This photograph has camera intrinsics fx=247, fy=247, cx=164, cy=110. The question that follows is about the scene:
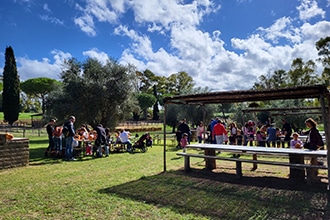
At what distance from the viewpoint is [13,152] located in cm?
864

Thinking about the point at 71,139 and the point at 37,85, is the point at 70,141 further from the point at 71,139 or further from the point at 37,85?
the point at 37,85

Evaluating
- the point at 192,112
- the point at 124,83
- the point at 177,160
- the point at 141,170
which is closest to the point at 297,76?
the point at 192,112

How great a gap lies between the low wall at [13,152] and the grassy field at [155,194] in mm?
410

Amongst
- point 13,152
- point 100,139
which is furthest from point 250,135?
point 13,152

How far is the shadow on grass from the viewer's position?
4.48m

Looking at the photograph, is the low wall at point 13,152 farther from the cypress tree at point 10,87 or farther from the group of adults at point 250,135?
the cypress tree at point 10,87

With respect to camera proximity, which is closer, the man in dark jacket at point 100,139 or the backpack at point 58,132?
the backpack at point 58,132

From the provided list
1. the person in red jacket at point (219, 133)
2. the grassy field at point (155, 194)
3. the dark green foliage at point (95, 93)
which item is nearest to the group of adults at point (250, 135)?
the person in red jacket at point (219, 133)

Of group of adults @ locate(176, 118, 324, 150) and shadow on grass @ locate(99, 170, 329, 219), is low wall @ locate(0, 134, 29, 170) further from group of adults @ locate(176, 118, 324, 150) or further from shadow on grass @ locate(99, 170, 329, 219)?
group of adults @ locate(176, 118, 324, 150)

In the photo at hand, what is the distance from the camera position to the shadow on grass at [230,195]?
4.48 metres

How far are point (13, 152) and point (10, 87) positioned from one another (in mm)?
34981

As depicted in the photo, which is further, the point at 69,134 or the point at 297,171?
the point at 69,134

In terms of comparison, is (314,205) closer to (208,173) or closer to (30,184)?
(208,173)

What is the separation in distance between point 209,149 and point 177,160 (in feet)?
8.68
